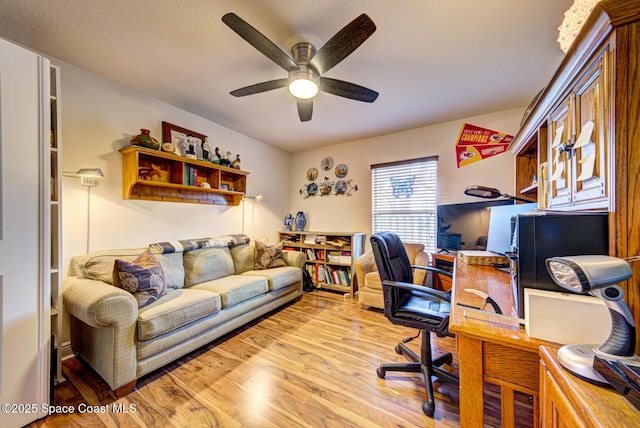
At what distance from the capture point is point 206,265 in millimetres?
2578

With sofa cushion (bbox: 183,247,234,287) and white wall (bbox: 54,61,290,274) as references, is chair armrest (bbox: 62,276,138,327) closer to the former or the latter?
white wall (bbox: 54,61,290,274)

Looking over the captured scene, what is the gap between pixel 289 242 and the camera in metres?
3.90

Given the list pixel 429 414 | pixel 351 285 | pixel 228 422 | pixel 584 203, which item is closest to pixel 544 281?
pixel 584 203

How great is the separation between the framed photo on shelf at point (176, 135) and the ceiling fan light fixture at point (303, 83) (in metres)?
1.65

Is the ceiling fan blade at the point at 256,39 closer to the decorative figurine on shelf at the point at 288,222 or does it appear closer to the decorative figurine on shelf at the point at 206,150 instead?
the decorative figurine on shelf at the point at 206,150

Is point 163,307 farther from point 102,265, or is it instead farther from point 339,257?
point 339,257

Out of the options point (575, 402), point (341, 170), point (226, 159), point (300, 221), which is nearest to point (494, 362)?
point (575, 402)

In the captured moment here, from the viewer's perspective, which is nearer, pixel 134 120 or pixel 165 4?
pixel 165 4

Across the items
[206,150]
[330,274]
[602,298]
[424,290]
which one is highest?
[206,150]

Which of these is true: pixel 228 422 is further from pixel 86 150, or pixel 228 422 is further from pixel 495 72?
pixel 495 72

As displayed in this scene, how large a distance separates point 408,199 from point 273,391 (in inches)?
110

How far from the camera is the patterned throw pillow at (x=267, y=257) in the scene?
9.87ft

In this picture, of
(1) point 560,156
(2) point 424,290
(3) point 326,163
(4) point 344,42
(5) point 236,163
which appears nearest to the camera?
(1) point 560,156

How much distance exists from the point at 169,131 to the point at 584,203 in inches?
131
